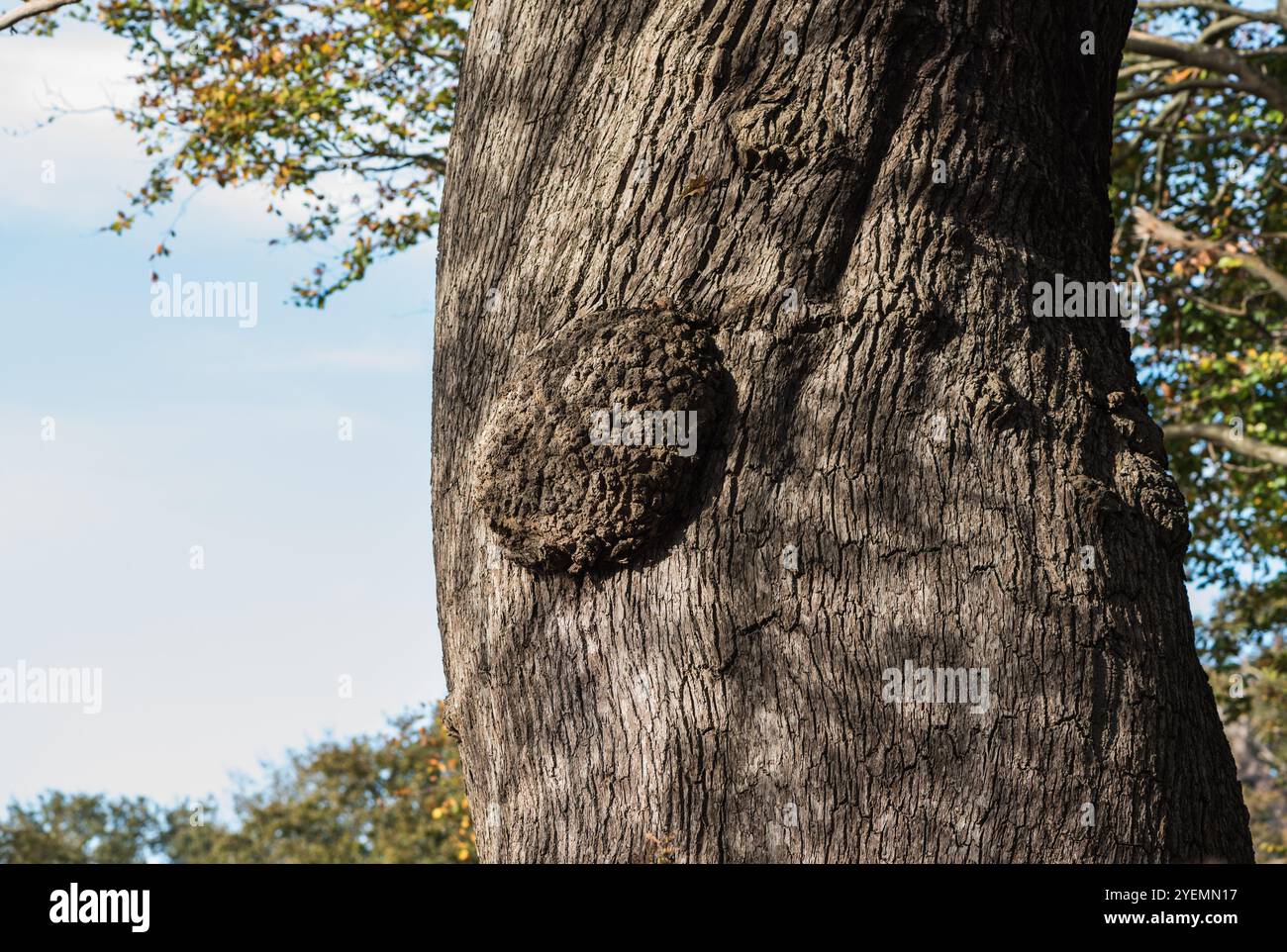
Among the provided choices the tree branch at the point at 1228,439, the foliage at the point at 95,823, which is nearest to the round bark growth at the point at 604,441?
the tree branch at the point at 1228,439

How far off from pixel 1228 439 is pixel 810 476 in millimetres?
9275

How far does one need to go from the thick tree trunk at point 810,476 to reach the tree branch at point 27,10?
213cm

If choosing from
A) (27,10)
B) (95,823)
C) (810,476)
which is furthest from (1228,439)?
(95,823)

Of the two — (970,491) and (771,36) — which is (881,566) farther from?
(771,36)

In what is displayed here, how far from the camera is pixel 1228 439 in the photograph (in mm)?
10352

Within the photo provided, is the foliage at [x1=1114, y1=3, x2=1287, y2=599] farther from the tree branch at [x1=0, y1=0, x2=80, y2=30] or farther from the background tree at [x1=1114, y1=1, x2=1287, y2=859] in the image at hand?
the tree branch at [x1=0, y1=0, x2=80, y2=30]

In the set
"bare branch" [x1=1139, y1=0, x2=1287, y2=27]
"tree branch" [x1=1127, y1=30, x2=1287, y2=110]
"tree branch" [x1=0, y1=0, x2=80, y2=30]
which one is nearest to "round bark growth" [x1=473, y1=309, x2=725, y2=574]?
"tree branch" [x1=0, y1=0, x2=80, y2=30]

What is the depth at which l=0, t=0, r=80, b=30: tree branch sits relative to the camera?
3.94m

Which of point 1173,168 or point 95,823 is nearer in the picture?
point 1173,168

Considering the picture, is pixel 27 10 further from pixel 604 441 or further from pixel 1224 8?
Answer: pixel 1224 8

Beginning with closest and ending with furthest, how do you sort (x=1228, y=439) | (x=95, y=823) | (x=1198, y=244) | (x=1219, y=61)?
(x=1219, y=61), (x=1198, y=244), (x=1228, y=439), (x=95, y=823)

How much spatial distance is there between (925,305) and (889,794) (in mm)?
1078
